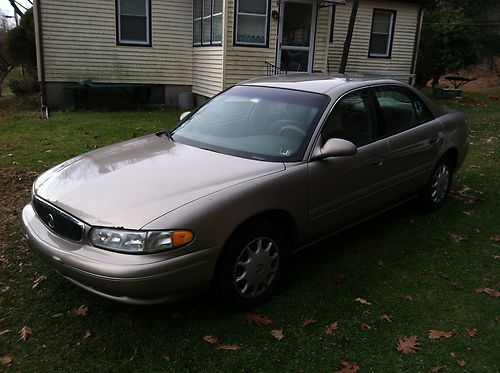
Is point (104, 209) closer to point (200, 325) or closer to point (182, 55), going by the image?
point (200, 325)

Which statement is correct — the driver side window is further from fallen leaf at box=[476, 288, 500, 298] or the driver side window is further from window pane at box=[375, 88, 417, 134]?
fallen leaf at box=[476, 288, 500, 298]

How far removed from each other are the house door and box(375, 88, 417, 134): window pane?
8570 mm

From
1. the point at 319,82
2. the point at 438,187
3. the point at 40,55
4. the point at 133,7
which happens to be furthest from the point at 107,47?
the point at 438,187

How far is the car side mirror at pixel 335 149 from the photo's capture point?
3.53 meters

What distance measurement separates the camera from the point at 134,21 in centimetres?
1330

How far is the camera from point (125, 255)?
2744mm

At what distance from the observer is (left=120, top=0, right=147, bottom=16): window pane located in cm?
1309

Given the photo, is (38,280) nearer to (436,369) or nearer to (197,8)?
(436,369)

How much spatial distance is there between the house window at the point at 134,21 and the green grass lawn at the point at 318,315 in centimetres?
922

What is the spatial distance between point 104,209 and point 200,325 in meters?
1.04

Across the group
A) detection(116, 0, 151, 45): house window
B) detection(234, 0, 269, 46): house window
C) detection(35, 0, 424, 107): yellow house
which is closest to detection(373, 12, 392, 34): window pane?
detection(35, 0, 424, 107): yellow house

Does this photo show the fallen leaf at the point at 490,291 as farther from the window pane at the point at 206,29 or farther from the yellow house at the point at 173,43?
the window pane at the point at 206,29

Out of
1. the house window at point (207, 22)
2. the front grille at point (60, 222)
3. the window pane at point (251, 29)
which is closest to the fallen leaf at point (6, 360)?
the front grille at point (60, 222)

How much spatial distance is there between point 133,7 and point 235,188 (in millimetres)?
11735
